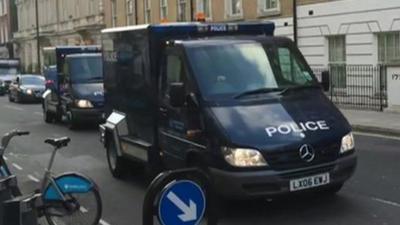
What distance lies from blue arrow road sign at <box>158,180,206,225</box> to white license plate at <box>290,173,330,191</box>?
239cm

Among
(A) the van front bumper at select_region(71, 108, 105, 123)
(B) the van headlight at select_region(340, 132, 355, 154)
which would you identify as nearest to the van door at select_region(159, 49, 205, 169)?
(B) the van headlight at select_region(340, 132, 355, 154)

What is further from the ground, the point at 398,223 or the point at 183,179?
the point at 183,179

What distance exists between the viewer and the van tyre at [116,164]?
411 inches

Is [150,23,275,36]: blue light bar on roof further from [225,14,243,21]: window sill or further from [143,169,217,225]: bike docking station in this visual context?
[225,14,243,21]: window sill

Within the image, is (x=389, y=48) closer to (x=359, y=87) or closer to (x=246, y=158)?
(x=359, y=87)

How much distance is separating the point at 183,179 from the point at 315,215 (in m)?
3.01

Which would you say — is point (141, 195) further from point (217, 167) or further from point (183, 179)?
point (183, 179)

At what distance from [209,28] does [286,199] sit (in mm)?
2347

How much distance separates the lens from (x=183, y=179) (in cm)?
482

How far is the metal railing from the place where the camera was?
2034cm

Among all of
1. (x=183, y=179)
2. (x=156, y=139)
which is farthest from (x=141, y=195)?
(x=183, y=179)

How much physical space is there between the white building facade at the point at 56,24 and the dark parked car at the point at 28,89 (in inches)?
614

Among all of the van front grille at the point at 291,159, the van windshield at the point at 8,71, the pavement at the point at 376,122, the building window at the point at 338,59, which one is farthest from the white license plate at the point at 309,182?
the van windshield at the point at 8,71

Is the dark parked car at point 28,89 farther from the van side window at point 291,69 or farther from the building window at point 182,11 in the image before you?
the van side window at point 291,69
